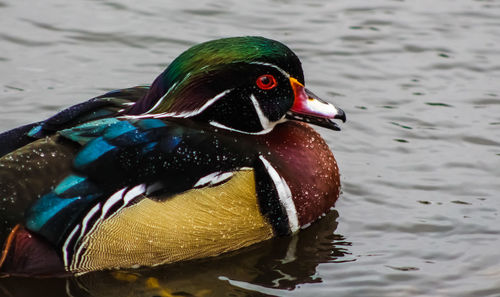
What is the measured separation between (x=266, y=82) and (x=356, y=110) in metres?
2.31

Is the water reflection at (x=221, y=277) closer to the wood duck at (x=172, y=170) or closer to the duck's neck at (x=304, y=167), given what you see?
the wood duck at (x=172, y=170)

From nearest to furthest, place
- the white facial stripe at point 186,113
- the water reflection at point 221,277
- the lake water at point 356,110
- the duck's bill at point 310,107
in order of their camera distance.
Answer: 1. the water reflection at point 221,277
2. the lake water at point 356,110
3. the white facial stripe at point 186,113
4. the duck's bill at point 310,107

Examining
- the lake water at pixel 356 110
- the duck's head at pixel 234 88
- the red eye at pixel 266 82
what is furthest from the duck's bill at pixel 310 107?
the lake water at pixel 356 110

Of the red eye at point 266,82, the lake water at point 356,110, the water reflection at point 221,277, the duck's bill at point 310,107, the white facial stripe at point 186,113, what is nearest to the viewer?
the water reflection at point 221,277

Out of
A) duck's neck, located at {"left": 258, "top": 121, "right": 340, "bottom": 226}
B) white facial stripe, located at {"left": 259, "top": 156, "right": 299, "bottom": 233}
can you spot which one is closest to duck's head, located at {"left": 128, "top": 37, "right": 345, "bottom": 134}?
duck's neck, located at {"left": 258, "top": 121, "right": 340, "bottom": 226}

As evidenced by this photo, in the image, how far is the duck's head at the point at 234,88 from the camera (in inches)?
273

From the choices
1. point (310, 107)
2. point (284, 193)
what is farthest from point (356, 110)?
point (284, 193)

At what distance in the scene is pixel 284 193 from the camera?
278 inches

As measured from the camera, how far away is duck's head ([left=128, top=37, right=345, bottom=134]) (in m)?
6.94

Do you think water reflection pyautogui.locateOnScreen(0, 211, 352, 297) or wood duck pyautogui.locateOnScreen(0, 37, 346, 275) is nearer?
wood duck pyautogui.locateOnScreen(0, 37, 346, 275)

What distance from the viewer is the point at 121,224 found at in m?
6.63

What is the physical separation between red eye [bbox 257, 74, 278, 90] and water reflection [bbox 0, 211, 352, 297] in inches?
43.3

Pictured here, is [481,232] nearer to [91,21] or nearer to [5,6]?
[91,21]

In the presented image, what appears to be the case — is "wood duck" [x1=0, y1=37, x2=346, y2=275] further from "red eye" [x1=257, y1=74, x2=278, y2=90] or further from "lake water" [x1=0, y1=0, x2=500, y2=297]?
"lake water" [x1=0, y1=0, x2=500, y2=297]
